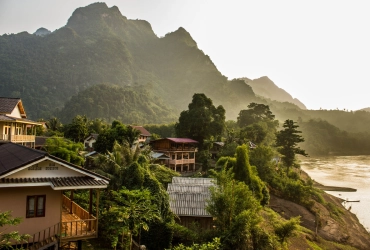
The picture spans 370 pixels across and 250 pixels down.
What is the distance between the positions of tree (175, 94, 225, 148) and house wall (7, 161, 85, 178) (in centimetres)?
3610

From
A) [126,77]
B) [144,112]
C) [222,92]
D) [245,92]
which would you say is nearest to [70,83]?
[126,77]

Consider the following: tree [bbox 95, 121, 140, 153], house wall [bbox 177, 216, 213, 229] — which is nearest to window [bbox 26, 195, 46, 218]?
house wall [bbox 177, 216, 213, 229]

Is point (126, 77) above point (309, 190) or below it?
above

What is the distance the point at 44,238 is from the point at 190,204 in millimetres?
9516

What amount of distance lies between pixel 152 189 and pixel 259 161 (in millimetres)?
21378

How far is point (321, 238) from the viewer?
2575cm

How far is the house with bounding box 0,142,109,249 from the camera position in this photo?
10.7 meters

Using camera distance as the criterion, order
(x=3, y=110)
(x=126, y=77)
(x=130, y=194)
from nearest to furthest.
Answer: (x=130, y=194) < (x=3, y=110) < (x=126, y=77)

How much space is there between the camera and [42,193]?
11320mm

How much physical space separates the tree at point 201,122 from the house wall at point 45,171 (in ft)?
118

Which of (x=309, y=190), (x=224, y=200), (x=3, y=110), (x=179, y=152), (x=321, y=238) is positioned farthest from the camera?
(x=179, y=152)

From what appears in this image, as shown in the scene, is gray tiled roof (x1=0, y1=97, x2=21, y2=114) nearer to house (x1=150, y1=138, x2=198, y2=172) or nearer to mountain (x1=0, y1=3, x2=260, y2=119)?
house (x1=150, y1=138, x2=198, y2=172)

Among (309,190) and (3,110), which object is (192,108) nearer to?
(309,190)

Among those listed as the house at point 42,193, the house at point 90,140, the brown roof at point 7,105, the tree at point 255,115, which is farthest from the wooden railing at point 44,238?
the tree at point 255,115
